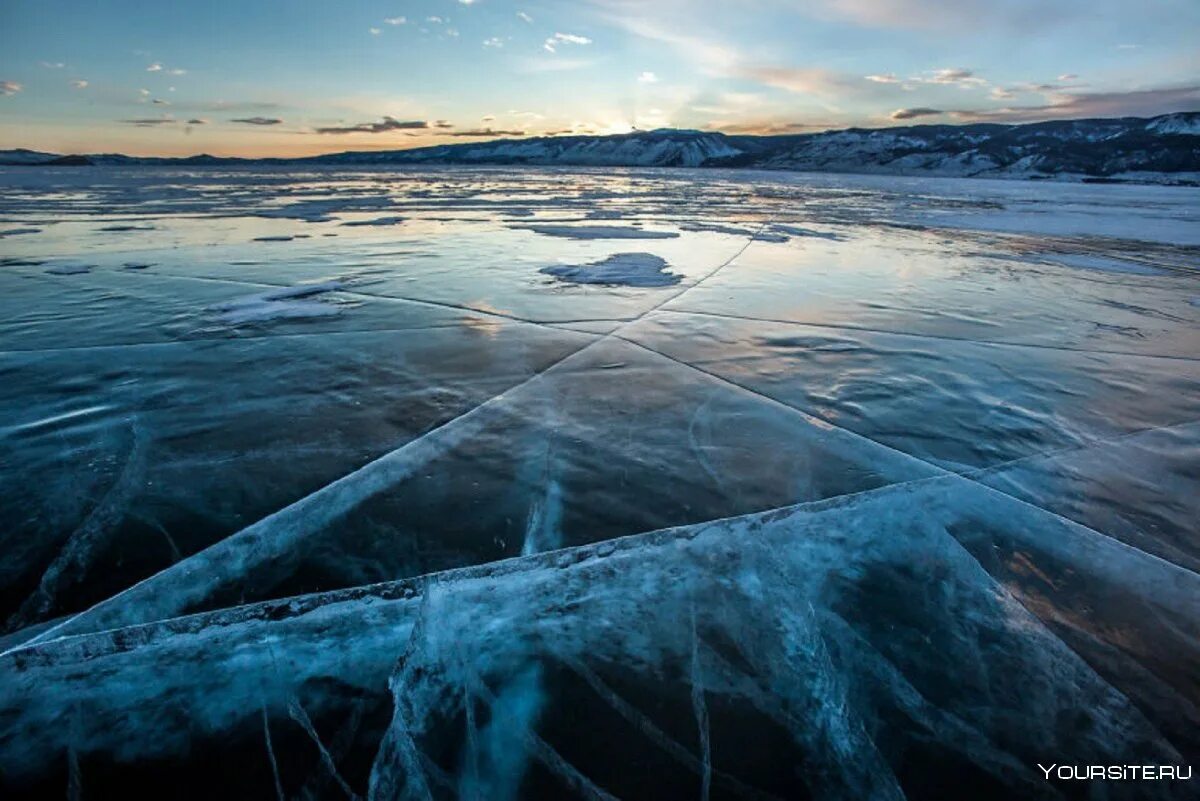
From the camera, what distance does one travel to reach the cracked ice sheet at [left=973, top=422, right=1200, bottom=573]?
80.0 inches

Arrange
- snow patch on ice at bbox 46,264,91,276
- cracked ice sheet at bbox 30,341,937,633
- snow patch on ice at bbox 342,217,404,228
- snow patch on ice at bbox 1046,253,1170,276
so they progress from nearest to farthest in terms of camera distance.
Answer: cracked ice sheet at bbox 30,341,937,633, snow patch on ice at bbox 46,264,91,276, snow patch on ice at bbox 1046,253,1170,276, snow patch on ice at bbox 342,217,404,228

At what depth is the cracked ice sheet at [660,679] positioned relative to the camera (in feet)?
4.10

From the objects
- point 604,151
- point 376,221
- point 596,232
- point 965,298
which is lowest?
point 965,298

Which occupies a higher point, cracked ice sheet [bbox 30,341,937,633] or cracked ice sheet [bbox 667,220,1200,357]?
cracked ice sheet [bbox 667,220,1200,357]

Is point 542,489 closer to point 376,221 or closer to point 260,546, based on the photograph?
point 260,546

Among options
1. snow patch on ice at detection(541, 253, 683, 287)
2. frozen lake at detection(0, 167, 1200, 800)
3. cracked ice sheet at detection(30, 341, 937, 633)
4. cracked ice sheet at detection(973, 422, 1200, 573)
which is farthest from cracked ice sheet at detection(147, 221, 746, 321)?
cracked ice sheet at detection(973, 422, 1200, 573)

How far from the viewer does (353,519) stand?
2.07 meters

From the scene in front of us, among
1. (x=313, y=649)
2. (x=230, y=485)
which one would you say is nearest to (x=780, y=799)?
(x=313, y=649)

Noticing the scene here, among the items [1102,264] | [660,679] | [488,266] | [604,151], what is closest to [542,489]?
[660,679]

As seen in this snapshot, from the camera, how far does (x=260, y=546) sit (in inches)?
75.7

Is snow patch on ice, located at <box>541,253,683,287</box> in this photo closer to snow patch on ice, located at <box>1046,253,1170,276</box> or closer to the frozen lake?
the frozen lake

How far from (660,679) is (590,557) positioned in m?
0.49

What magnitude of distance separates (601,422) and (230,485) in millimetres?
1632

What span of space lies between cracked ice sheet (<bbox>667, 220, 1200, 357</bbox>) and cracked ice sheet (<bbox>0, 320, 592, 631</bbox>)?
8.04 ft
